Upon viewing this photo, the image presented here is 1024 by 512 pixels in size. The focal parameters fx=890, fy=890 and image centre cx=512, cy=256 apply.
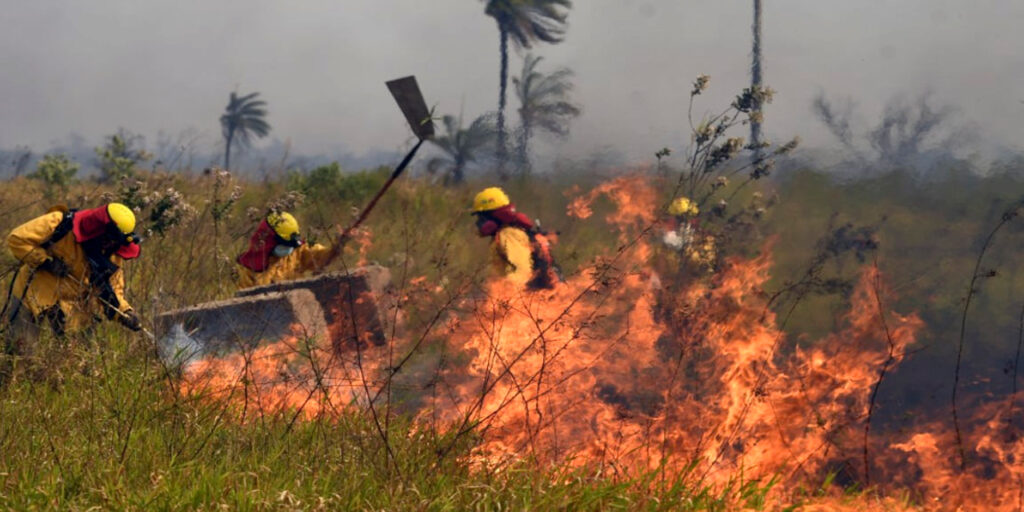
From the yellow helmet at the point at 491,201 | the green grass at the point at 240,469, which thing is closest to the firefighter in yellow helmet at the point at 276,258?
the yellow helmet at the point at 491,201

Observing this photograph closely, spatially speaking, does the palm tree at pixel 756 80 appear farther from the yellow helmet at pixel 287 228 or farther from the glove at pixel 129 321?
the glove at pixel 129 321

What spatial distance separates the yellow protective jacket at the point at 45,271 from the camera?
215 inches

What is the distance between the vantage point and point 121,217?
5512mm

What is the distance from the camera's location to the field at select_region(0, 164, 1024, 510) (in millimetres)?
3592

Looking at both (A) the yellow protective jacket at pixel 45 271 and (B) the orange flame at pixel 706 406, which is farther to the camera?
(A) the yellow protective jacket at pixel 45 271

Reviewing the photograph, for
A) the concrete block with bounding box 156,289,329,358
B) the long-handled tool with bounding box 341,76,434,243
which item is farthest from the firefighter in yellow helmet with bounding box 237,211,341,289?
the long-handled tool with bounding box 341,76,434,243

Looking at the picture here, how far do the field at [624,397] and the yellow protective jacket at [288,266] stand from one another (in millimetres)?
188

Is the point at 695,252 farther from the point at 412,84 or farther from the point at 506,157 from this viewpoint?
the point at 506,157

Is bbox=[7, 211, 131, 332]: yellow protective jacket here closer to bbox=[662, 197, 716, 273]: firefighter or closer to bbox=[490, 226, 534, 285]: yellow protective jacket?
bbox=[490, 226, 534, 285]: yellow protective jacket

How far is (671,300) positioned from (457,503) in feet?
7.87

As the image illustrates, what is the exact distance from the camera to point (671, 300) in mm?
5414

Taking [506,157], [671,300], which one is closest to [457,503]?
[671,300]

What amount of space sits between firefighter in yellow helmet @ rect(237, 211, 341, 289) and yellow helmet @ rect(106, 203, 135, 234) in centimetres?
198

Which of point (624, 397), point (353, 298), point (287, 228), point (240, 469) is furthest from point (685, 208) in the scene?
point (240, 469)
